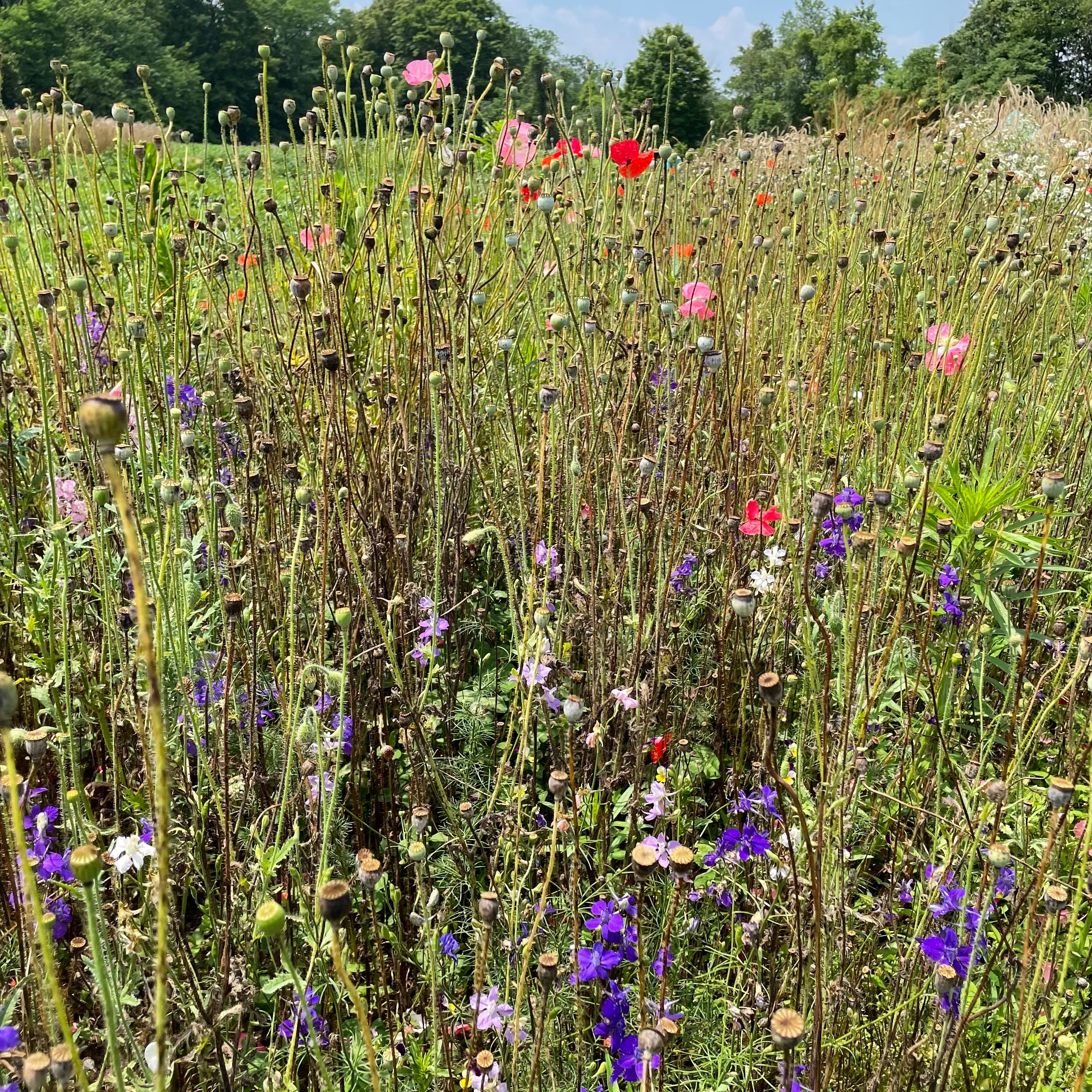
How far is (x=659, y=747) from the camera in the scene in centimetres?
123

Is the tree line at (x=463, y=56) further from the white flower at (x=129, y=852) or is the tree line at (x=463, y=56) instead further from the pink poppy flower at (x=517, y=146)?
the white flower at (x=129, y=852)

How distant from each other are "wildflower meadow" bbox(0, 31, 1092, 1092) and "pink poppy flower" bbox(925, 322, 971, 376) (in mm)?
15

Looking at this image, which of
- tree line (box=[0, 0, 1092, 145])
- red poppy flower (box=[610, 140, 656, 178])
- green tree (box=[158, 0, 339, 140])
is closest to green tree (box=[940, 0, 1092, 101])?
tree line (box=[0, 0, 1092, 145])

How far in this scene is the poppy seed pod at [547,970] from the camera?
733 mm

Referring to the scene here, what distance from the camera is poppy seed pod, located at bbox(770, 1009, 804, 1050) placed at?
1.96 ft

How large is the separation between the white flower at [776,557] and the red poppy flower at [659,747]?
12.5 inches

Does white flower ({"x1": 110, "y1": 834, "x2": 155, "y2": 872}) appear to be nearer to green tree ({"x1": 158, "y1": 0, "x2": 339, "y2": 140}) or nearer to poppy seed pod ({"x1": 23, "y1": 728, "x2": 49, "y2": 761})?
poppy seed pod ({"x1": 23, "y1": 728, "x2": 49, "y2": 761})

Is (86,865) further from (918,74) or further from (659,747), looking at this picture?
(918,74)

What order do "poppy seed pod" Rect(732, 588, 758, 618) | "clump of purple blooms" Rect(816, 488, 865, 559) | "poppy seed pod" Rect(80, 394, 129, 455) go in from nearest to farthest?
1. "poppy seed pod" Rect(80, 394, 129, 455)
2. "poppy seed pod" Rect(732, 588, 758, 618)
3. "clump of purple blooms" Rect(816, 488, 865, 559)

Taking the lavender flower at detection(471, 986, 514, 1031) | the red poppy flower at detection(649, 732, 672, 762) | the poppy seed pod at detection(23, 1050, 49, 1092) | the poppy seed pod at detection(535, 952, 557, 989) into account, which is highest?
the poppy seed pod at detection(23, 1050, 49, 1092)

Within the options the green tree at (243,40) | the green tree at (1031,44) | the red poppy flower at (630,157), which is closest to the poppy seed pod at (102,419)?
the red poppy flower at (630,157)

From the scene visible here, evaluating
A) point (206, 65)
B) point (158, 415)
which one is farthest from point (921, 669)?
point (206, 65)

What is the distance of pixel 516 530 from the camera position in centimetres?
165

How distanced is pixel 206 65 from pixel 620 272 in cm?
3845
